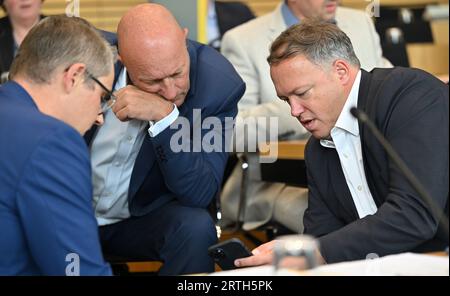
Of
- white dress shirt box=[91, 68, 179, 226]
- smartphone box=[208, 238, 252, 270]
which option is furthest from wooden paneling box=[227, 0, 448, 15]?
smartphone box=[208, 238, 252, 270]

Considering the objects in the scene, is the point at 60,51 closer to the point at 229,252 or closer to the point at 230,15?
the point at 229,252

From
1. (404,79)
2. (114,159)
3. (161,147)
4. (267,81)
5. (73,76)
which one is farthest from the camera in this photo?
(267,81)

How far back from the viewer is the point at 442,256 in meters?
2.12

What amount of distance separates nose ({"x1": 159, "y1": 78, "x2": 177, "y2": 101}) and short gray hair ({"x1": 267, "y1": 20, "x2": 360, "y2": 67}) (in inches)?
19.6

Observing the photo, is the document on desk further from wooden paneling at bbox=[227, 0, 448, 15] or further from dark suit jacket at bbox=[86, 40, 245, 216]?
wooden paneling at bbox=[227, 0, 448, 15]

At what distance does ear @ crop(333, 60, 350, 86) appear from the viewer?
2822 mm

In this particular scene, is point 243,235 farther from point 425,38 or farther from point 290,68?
point 425,38

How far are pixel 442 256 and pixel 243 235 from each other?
7.51 feet

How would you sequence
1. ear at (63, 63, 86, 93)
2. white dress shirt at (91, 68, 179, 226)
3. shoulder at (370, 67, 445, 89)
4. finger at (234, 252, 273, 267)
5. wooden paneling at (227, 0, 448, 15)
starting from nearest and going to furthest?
1. ear at (63, 63, 86, 93)
2. finger at (234, 252, 273, 267)
3. shoulder at (370, 67, 445, 89)
4. white dress shirt at (91, 68, 179, 226)
5. wooden paneling at (227, 0, 448, 15)

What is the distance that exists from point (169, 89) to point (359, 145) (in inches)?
30.3

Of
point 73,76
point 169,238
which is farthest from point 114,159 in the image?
point 73,76

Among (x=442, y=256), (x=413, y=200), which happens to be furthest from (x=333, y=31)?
(x=442, y=256)

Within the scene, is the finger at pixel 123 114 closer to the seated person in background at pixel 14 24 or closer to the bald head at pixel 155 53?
the bald head at pixel 155 53

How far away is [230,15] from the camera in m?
5.40
